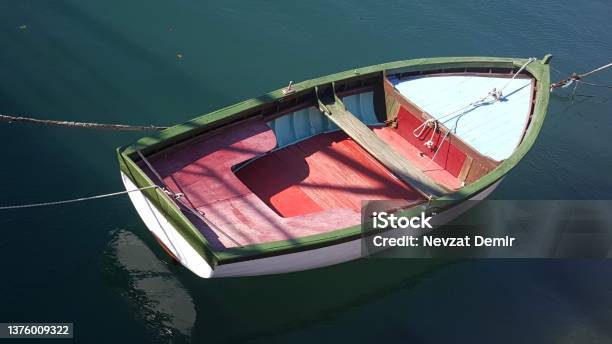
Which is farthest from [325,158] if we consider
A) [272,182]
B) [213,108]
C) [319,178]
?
[213,108]

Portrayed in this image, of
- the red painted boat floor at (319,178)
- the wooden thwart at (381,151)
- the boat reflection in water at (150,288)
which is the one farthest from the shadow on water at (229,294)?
the wooden thwart at (381,151)

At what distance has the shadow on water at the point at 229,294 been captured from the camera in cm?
1279

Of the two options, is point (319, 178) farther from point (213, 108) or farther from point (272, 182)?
point (213, 108)

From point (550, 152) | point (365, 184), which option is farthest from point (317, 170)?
point (550, 152)

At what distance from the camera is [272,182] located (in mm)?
14586

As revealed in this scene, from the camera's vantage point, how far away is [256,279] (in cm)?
1385

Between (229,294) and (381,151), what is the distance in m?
4.94

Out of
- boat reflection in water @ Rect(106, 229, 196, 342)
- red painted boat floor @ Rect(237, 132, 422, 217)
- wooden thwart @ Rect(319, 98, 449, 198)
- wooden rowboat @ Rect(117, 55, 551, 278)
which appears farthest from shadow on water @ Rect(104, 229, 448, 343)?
wooden thwart @ Rect(319, 98, 449, 198)

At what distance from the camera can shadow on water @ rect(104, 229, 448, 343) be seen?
42.0 feet

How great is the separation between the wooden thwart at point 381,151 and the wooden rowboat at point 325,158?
0.11ft

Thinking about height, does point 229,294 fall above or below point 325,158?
below

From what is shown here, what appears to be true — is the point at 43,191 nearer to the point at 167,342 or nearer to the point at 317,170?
the point at 167,342

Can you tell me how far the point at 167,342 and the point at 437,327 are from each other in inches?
232

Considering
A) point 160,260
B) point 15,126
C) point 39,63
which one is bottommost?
point 160,260
